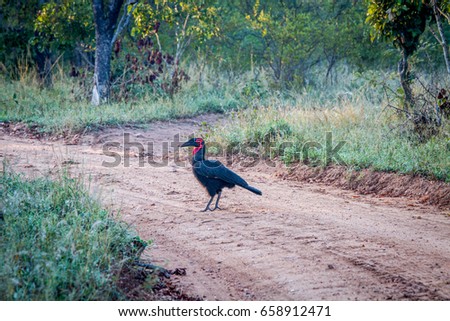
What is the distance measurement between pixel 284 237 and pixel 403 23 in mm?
5336

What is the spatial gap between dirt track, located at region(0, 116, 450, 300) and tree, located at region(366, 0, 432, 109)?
9.80ft

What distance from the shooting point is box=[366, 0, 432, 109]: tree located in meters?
8.90

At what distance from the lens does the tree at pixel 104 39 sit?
12414mm

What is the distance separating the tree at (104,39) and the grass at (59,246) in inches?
295

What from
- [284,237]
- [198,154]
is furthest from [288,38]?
[284,237]

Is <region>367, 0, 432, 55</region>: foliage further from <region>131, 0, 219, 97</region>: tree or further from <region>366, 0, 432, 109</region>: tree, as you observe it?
<region>131, 0, 219, 97</region>: tree

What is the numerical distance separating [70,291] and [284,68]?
43.3 ft

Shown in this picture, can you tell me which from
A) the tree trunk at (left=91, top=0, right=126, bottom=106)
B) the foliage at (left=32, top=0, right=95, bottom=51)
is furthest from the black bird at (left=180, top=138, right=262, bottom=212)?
the foliage at (left=32, top=0, right=95, bottom=51)

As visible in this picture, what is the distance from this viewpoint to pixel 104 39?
12.7m

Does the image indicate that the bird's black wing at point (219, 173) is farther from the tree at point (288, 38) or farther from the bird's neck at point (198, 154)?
the tree at point (288, 38)

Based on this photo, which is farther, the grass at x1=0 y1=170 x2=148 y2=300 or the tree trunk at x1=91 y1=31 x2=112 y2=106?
the tree trunk at x1=91 y1=31 x2=112 y2=106

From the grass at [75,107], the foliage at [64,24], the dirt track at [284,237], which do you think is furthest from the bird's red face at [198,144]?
the foliage at [64,24]

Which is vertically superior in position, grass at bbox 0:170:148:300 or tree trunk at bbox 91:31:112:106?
tree trunk at bbox 91:31:112:106

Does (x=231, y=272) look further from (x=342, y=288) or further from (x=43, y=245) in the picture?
(x=43, y=245)
